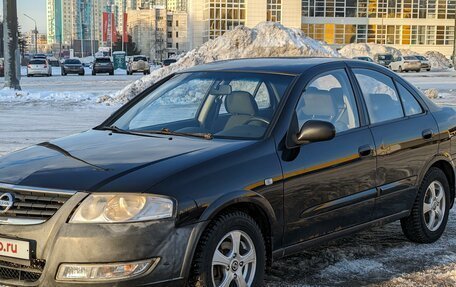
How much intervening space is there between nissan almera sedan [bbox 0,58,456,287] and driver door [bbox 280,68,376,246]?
0.04 feet

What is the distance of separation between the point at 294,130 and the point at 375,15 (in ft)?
305

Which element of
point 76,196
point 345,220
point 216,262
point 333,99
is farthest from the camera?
point 333,99

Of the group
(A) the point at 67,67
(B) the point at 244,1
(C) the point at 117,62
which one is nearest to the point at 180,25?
(B) the point at 244,1

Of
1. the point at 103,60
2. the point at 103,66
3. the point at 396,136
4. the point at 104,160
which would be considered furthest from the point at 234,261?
the point at 103,60

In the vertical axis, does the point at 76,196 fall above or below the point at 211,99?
below

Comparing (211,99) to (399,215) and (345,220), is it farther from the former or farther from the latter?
(399,215)

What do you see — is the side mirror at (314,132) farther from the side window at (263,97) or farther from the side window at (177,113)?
the side window at (177,113)

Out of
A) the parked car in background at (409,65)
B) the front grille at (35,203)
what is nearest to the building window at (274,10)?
the parked car in background at (409,65)

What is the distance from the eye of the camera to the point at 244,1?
292ft

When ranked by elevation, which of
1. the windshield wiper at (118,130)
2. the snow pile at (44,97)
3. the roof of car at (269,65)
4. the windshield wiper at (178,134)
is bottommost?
the snow pile at (44,97)

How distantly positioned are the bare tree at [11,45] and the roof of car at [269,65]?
22993 mm

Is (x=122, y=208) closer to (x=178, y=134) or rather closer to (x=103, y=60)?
(x=178, y=134)

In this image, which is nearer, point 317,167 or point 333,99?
point 317,167

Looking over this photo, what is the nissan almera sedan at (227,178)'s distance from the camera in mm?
3609
